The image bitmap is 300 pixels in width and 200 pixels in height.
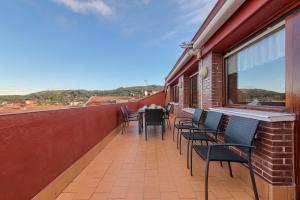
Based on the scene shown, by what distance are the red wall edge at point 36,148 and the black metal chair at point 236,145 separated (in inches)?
64.4

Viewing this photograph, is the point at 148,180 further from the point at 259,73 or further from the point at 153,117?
the point at 153,117

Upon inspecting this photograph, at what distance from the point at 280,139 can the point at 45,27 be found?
1579 cm

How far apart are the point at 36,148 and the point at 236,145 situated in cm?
193

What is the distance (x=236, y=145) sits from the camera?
2006 mm

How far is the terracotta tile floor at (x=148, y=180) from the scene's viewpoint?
91.6 inches

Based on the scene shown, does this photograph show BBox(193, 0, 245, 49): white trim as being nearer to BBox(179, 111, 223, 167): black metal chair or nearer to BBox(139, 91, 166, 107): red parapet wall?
BBox(179, 111, 223, 167): black metal chair

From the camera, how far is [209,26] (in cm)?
345

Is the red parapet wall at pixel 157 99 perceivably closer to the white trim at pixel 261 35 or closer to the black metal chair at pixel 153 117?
the black metal chair at pixel 153 117

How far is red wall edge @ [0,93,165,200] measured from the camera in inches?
63.1

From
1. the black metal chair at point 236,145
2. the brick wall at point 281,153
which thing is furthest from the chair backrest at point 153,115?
the brick wall at point 281,153

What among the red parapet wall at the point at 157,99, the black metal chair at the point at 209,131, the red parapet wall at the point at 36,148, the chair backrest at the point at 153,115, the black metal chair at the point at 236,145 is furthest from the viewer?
the red parapet wall at the point at 157,99

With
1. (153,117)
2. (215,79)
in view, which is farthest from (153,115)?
(215,79)

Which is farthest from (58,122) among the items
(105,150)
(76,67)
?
(76,67)

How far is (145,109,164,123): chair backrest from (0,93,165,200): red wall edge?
2330 mm
